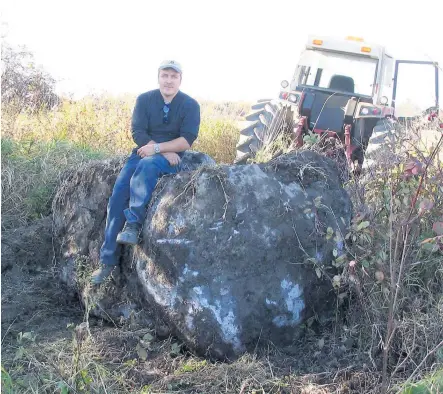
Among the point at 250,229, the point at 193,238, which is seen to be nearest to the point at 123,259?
the point at 193,238

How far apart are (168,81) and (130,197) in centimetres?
89

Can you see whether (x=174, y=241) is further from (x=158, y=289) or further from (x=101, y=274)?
(x=101, y=274)

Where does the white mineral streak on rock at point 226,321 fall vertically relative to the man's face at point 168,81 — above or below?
below

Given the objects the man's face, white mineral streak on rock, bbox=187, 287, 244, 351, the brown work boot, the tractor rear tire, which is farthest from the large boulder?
the tractor rear tire

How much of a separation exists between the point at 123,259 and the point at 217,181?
919mm

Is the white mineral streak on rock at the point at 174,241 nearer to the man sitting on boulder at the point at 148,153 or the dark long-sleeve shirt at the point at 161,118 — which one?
the man sitting on boulder at the point at 148,153

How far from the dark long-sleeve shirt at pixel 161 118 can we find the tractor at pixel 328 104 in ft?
7.69

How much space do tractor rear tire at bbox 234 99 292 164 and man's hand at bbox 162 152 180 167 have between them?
2.88 metres

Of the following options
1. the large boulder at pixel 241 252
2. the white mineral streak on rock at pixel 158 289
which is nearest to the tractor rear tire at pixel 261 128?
the large boulder at pixel 241 252

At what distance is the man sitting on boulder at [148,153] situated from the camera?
13.0 feet

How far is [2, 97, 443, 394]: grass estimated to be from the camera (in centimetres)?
309

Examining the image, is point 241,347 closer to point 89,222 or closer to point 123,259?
point 123,259

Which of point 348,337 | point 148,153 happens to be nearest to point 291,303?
point 348,337

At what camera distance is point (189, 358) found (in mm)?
3553
